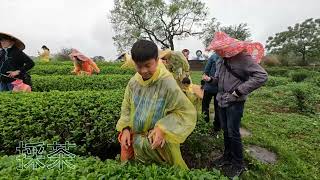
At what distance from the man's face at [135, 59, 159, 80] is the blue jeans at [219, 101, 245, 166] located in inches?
63.6

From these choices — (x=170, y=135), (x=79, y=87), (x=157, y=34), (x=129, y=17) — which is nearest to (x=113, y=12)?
(x=129, y=17)

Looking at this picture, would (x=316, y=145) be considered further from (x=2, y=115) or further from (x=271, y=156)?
(x=2, y=115)

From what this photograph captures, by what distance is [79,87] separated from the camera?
31.3 feet

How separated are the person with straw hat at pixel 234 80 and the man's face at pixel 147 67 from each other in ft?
4.44

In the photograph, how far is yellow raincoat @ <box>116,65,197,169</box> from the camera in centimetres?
316

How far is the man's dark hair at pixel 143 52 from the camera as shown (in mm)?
2971

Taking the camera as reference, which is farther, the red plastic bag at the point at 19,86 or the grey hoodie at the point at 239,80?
the red plastic bag at the point at 19,86

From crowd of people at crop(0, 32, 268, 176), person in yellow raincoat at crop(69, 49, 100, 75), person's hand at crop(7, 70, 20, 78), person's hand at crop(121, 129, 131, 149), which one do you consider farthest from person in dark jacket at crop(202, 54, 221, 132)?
person in yellow raincoat at crop(69, 49, 100, 75)

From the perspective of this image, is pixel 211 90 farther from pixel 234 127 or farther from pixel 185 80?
pixel 234 127

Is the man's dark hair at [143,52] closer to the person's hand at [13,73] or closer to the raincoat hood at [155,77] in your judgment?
the raincoat hood at [155,77]

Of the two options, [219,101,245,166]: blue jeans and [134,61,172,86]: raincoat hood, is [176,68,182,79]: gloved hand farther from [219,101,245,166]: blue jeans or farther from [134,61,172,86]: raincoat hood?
[134,61,172,86]: raincoat hood

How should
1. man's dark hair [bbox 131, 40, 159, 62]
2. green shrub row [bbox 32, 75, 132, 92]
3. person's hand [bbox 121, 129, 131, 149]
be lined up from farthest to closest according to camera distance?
1. green shrub row [bbox 32, 75, 132, 92]
2. person's hand [bbox 121, 129, 131, 149]
3. man's dark hair [bbox 131, 40, 159, 62]

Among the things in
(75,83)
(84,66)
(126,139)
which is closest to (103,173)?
(126,139)

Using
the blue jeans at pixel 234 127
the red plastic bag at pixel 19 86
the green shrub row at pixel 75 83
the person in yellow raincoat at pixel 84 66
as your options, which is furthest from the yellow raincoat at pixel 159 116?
the person in yellow raincoat at pixel 84 66
